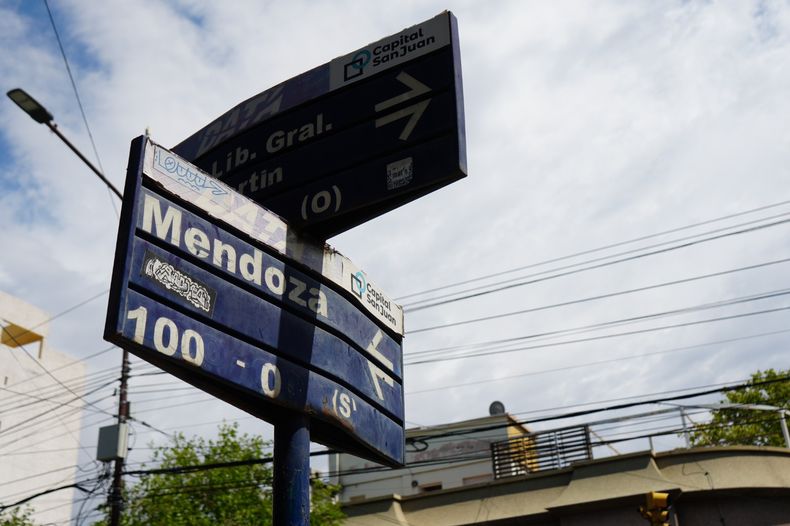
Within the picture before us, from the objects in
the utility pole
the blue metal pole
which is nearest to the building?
the utility pole

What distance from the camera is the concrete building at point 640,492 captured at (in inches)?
883

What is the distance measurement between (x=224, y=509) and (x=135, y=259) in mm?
20777

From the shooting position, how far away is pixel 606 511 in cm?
2327

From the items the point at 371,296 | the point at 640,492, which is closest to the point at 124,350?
the point at 371,296

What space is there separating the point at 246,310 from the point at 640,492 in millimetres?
19792

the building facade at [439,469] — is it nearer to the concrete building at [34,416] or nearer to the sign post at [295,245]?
the concrete building at [34,416]

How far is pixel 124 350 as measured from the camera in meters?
9.86

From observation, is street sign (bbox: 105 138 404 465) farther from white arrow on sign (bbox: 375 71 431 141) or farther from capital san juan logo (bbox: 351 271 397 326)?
white arrow on sign (bbox: 375 71 431 141)

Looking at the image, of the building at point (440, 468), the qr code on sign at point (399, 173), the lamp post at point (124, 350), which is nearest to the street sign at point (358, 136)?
the qr code on sign at point (399, 173)

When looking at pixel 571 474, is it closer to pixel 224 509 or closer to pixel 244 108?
pixel 224 509

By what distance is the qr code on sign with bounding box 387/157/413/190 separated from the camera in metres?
5.99

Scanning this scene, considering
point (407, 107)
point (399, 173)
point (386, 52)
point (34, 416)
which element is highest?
point (34, 416)

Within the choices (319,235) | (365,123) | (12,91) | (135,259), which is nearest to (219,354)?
(135,259)

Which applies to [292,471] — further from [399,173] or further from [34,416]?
[34,416]
